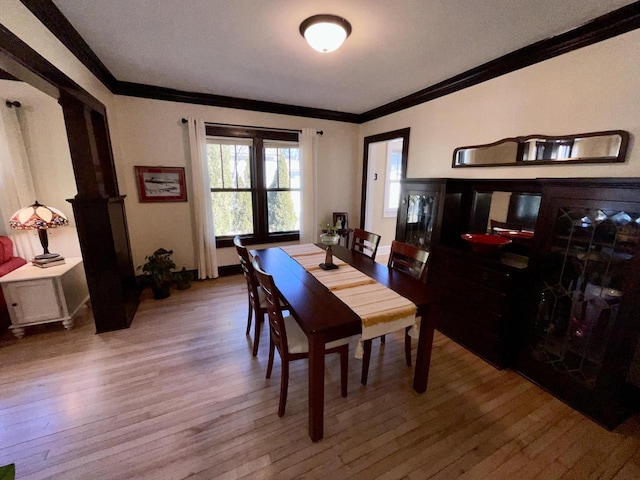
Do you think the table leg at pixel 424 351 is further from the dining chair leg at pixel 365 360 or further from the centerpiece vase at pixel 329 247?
the centerpiece vase at pixel 329 247

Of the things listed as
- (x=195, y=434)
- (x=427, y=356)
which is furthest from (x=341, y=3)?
(x=195, y=434)

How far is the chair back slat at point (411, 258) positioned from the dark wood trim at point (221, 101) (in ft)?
9.05

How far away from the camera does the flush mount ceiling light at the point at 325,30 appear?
179cm

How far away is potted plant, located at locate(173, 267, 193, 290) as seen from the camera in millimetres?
3439

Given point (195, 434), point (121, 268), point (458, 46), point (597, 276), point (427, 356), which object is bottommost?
point (195, 434)

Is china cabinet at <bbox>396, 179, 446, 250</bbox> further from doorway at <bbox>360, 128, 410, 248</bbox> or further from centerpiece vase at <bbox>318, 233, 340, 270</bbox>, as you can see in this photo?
doorway at <bbox>360, 128, 410, 248</bbox>

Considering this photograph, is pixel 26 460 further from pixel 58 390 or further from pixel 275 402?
pixel 275 402

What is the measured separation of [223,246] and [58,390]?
7.73 feet

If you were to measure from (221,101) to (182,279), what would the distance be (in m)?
2.40

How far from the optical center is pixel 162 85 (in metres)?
3.12

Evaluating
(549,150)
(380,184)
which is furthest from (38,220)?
(380,184)

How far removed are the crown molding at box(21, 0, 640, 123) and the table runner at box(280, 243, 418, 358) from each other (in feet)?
7.28

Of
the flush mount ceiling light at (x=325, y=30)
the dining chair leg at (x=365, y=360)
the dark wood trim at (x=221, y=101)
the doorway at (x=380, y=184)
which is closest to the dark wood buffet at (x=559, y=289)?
the dining chair leg at (x=365, y=360)

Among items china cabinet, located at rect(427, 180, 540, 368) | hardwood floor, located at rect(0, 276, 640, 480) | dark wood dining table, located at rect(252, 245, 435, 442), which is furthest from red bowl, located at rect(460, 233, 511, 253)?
hardwood floor, located at rect(0, 276, 640, 480)
